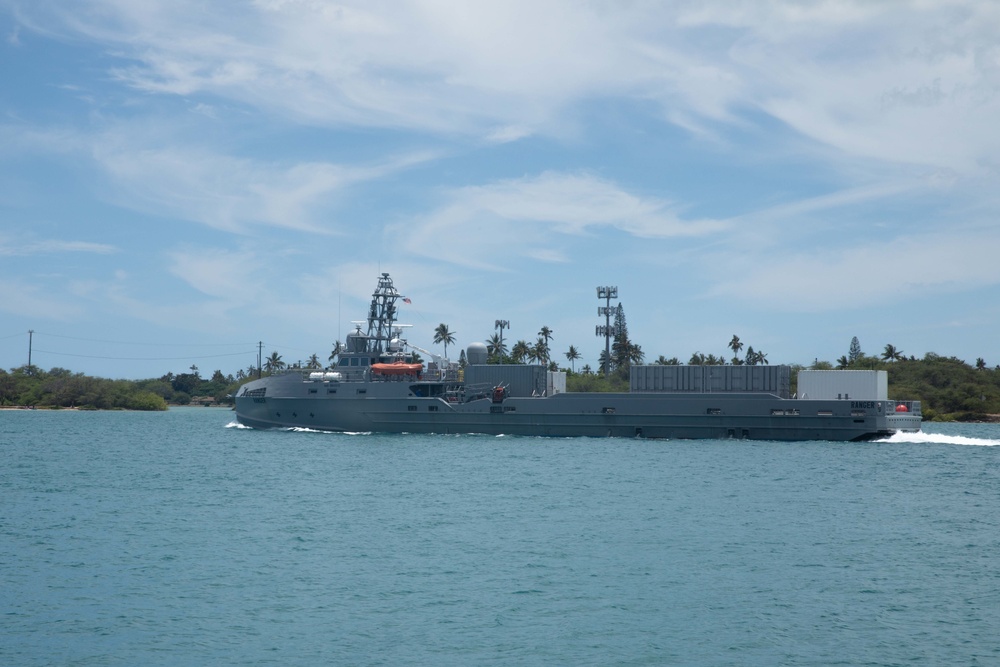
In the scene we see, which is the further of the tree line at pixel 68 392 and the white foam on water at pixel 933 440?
the tree line at pixel 68 392

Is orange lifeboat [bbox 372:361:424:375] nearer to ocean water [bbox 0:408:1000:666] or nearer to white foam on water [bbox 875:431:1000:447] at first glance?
ocean water [bbox 0:408:1000:666]

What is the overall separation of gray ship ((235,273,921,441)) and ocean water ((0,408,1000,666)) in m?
12.2

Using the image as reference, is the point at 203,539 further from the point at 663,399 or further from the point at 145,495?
the point at 663,399

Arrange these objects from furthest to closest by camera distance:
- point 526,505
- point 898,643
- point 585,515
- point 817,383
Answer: point 817,383
point 526,505
point 585,515
point 898,643

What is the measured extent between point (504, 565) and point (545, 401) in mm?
37035

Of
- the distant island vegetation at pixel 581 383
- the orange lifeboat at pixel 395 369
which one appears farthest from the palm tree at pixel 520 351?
the orange lifeboat at pixel 395 369

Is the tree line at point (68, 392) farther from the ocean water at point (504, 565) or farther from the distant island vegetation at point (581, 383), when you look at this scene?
the ocean water at point (504, 565)

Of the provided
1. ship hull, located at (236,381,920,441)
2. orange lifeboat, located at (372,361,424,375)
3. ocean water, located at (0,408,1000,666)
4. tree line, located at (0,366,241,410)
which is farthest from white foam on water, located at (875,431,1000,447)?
tree line, located at (0,366,241,410)

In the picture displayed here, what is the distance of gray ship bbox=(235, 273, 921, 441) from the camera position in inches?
2170

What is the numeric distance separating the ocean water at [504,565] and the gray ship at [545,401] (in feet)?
40.0

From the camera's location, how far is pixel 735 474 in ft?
129

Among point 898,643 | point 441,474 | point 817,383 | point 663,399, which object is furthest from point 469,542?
point 817,383

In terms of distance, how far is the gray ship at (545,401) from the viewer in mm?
55125

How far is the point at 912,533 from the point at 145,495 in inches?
1060
